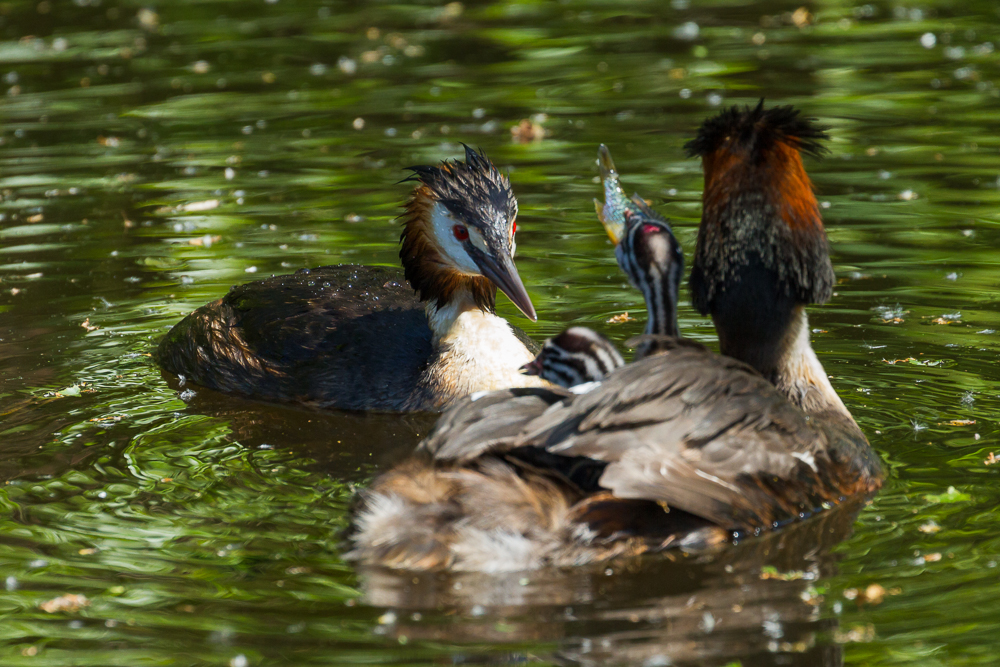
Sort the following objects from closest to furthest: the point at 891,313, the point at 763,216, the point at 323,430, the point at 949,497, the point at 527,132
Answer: the point at 949,497
the point at 763,216
the point at 323,430
the point at 891,313
the point at 527,132

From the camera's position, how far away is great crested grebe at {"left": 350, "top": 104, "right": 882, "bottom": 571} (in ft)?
16.0

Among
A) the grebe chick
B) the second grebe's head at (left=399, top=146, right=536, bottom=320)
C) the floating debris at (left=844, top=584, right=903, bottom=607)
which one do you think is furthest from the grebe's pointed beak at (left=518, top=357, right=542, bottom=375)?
the floating debris at (left=844, top=584, right=903, bottom=607)

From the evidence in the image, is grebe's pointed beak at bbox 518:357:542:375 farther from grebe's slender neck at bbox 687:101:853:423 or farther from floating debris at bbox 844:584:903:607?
floating debris at bbox 844:584:903:607

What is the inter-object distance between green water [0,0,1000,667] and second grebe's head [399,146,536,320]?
0.88m

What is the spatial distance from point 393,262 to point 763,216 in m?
4.23

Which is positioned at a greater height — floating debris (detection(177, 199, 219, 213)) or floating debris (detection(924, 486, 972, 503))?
floating debris (detection(177, 199, 219, 213))

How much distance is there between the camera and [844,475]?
18.1 ft

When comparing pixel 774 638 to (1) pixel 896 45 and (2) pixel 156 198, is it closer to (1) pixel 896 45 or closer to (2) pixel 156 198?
(2) pixel 156 198

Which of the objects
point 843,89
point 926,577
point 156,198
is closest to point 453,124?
point 156,198

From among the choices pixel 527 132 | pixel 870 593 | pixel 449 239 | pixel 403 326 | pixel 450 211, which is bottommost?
pixel 870 593

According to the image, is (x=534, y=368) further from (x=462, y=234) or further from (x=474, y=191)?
(x=474, y=191)

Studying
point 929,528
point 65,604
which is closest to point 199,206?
point 65,604

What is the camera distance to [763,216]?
18.7 feet

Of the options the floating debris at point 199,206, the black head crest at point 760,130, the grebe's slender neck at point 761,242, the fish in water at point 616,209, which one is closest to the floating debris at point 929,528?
the grebe's slender neck at point 761,242
